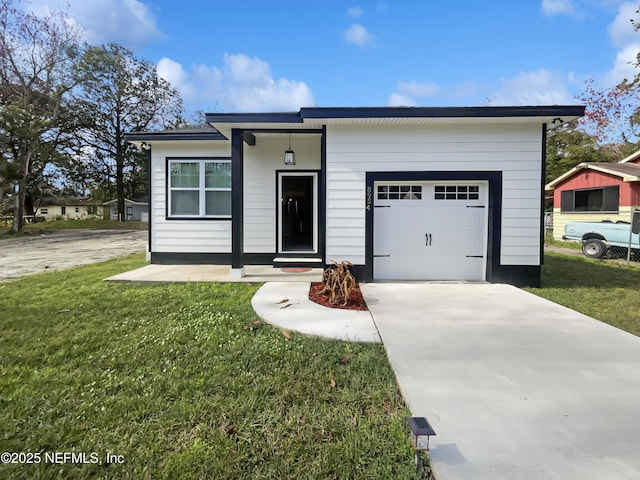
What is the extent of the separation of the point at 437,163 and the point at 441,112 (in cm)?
92

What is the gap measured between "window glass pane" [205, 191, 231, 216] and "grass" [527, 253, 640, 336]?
680cm

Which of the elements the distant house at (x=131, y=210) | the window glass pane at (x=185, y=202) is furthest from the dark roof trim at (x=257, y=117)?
the distant house at (x=131, y=210)

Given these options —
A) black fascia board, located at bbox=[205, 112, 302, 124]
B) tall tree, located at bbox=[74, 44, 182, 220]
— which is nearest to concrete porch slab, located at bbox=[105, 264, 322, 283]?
black fascia board, located at bbox=[205, 112, 302, 124]

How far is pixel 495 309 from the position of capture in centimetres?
505

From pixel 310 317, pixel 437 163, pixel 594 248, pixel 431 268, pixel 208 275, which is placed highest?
pixel 437 163

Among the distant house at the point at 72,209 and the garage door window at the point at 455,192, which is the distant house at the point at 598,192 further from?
the distant house at the point at 72,209

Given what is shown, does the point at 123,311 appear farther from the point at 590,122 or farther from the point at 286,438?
the point at 590,122

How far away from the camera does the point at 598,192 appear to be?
14688 mm

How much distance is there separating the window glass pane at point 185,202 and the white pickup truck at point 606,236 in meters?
11.2

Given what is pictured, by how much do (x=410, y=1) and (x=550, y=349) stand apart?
34.2 feet

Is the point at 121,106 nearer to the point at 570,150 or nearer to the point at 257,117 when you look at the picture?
the point at 257,117

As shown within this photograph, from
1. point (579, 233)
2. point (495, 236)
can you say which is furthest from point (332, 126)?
point (579, 233)

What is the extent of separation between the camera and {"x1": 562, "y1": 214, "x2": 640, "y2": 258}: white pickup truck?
32.9 feet

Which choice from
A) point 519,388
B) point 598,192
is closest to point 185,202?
point 519,388
